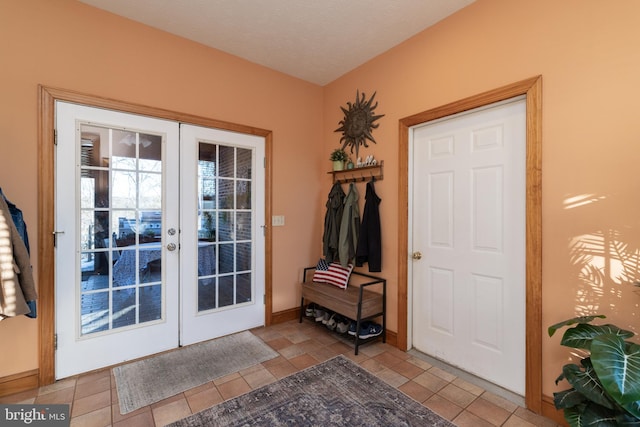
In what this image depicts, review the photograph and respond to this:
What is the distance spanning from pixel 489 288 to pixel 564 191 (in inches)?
32.4

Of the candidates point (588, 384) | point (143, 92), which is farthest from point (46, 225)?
point (588, 384)

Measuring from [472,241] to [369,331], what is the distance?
1218mm

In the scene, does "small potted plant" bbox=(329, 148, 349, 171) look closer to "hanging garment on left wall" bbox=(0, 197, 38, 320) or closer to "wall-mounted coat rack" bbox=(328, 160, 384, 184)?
"wall-mounted coat rack" bbox=(328, 160, 384, 184)

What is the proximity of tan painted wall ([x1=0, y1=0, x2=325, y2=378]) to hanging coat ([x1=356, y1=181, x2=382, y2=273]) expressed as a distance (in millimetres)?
836

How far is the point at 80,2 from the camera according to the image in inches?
86.6

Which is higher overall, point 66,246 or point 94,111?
point 94,111

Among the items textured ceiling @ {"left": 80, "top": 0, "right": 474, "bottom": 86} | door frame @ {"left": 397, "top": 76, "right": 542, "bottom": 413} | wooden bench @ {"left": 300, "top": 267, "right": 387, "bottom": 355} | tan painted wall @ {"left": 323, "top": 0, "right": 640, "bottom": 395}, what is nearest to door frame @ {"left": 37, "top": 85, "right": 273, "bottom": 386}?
textured ceiling @ {"left": 80, "top": 0, "right": 474, "bottom": 86}

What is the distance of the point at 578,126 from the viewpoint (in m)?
1.70

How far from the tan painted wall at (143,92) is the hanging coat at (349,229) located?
60 centimetres

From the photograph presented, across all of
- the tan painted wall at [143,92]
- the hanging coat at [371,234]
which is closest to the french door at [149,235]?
the tan painted wall at [143,92]

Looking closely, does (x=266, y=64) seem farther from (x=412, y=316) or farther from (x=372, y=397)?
(x=372, y=397)

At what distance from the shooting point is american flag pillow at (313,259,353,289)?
3.03 metres

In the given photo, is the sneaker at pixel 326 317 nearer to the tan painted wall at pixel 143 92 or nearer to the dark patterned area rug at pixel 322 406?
the tan painted wall at pixel 143 92

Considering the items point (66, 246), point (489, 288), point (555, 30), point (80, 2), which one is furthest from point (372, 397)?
point (80, 2)
